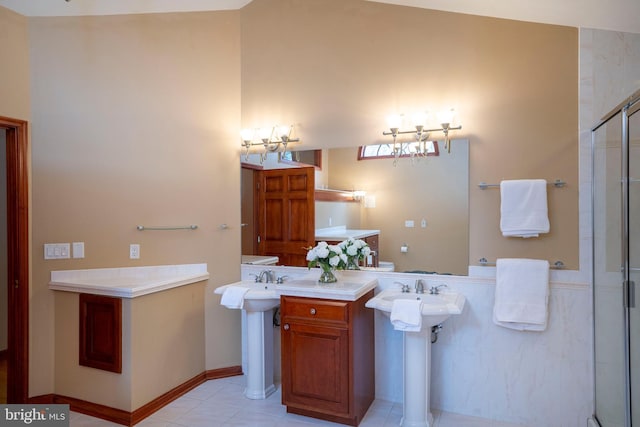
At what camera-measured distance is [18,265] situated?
112 inches

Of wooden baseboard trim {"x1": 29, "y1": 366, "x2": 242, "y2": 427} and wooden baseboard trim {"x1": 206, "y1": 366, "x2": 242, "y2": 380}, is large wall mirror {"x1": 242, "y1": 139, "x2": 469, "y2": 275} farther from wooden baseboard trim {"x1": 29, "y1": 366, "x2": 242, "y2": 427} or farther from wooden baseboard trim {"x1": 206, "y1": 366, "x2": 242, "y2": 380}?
wooden baseboard trim {"x1": 29, "y1": 366, "x2": 242, "y2": 427}

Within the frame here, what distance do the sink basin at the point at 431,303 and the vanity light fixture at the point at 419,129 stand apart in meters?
1.00

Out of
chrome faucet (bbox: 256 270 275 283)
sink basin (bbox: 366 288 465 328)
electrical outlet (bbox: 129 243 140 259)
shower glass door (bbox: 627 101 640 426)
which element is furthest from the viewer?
chrome faucet (bbox: 256 270 275 283)

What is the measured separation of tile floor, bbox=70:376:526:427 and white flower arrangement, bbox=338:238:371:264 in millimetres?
1097

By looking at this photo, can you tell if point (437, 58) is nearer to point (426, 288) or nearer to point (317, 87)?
point (317, 87)

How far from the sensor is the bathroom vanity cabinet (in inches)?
101

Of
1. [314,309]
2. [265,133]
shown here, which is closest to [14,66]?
[265,133]

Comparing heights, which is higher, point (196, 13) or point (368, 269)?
point (196, 13)

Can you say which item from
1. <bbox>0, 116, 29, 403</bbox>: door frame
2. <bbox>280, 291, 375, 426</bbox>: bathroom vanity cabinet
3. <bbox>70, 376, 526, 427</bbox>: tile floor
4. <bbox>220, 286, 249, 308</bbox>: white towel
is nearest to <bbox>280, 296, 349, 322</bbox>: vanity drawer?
<bbox>280, 291, 375, 426</bbox>: bathroom vanity cabinet

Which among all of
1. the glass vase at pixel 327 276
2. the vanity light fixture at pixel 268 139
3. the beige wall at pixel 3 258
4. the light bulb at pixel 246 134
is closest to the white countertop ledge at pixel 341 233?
the glass vase at pixel 327 276

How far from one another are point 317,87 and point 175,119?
1214mm

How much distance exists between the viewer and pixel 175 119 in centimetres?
331

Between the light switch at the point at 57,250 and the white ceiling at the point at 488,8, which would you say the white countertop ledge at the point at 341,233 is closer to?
the white ceiling at the point at 488,8

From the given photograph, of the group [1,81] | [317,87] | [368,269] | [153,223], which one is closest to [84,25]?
[1,81]
